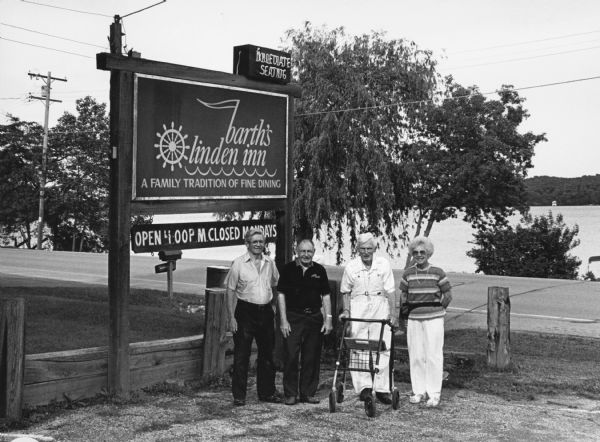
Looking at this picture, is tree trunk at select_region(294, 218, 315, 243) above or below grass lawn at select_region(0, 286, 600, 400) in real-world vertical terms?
above

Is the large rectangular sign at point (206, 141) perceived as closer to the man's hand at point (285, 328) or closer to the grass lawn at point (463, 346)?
the man's hand at point (285, 328)

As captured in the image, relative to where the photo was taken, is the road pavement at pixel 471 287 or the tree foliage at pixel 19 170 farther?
the tree foliage at pixel 19 170

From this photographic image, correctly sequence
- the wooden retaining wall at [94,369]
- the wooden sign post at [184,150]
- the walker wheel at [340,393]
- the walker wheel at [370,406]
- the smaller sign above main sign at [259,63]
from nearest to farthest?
the wooden retaining wall at [94,369], the walker wheel at [370,406], the walker wheel at [340,393], the wooden sign post at [184,150], the smaller sign above main sign at [259,63]

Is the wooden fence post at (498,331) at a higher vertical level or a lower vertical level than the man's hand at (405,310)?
lower

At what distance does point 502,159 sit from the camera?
2555 cm

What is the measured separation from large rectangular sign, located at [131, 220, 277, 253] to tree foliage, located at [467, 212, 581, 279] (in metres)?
19.6

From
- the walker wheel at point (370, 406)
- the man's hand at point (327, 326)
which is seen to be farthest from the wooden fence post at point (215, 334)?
the walker wheel at point (370, 406)

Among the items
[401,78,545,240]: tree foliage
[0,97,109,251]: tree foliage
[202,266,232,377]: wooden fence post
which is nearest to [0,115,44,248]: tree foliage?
[0,97,109,251]: tree foliage

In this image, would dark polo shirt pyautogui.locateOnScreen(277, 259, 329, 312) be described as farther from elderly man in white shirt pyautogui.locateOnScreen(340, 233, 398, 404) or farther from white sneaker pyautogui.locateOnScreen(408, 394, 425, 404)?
white sneaker pyautogui.locateOnScreen(408, 394, 425, 404)

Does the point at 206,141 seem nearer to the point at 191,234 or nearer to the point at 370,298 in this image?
the point at 191,234

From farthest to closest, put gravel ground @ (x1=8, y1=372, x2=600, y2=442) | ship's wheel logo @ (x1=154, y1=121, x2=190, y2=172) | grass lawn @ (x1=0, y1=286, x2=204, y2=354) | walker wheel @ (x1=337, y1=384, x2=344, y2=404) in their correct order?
grass lawn @ (x1=0, y1=286, x2=204, y2=354) → ship's wheel logo @ (x1=154, y1=121, x2=190, y2=172) → walker wheel @ (x1=337, y1=384, x2=344, y2=404) → gravel ground @ (x1=8, y1=372, x2=600, y2=442)

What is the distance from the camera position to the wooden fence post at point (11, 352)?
6336 mm

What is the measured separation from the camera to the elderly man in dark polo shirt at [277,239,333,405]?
24.9 ft

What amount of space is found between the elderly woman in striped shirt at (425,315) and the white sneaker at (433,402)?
0.08 m
